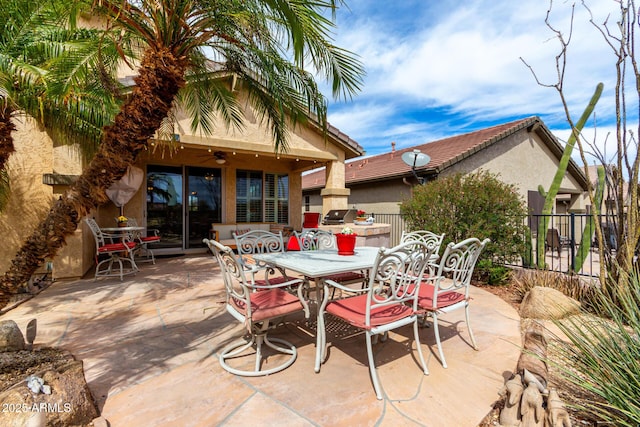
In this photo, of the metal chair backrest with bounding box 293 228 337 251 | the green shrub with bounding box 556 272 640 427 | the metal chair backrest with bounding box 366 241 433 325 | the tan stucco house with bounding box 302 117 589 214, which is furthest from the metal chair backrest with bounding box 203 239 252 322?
the tan stucco house with bounding box 302 117 589 214

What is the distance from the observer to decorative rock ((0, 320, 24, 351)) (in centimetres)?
271

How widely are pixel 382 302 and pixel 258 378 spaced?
1.26 m

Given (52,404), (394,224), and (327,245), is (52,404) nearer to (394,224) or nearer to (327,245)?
(327,245)

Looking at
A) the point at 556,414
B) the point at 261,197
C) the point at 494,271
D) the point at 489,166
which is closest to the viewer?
the point at 556,414

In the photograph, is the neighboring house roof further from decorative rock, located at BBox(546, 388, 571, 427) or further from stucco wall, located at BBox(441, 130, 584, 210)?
decorative rock, located at BBox(546, 388, 571, 427)

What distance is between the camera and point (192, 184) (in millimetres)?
9773

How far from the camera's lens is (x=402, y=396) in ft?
7.35

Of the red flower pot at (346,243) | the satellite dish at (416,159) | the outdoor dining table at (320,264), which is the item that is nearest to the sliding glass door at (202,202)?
the satellite dish at (416,159)

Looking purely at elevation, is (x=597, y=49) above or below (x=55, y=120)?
above

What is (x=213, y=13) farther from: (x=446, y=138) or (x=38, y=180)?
(x=446, y=138)

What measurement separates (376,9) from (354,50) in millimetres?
3519

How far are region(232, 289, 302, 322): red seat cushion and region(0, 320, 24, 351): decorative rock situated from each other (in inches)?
84.2

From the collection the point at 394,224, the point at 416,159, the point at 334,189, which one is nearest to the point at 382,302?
the point at 334,189

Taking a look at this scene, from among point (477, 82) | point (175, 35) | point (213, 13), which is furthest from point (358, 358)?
point (477, 82)
